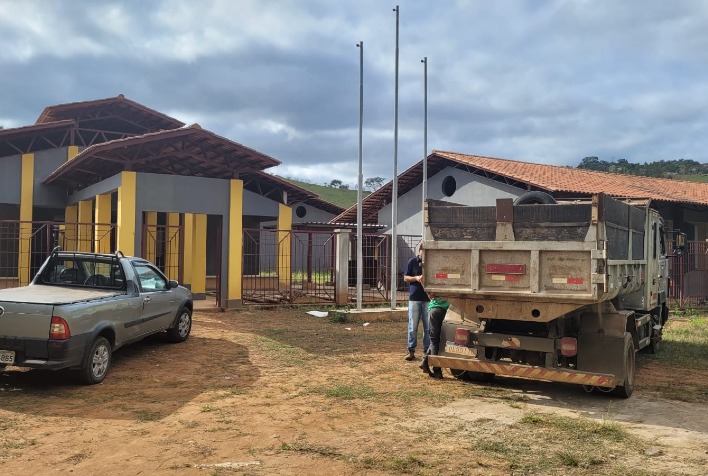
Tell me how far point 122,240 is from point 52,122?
281 inches

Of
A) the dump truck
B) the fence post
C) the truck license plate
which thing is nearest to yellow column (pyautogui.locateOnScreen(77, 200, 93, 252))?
the fence post

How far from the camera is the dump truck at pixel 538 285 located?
5.95 m

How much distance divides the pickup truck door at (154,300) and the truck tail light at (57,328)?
174cm

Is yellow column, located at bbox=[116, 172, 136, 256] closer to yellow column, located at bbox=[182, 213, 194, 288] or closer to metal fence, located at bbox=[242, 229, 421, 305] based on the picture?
metal fence, located at bbox=[242, 229, 421, 305]

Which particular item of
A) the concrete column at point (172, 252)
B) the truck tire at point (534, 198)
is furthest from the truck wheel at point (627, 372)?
the concrete column at point (172, 252)

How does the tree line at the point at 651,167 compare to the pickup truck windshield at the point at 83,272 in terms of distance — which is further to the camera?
the tree line at the point at 651,167

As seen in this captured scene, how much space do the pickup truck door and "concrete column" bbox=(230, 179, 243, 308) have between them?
518 cm

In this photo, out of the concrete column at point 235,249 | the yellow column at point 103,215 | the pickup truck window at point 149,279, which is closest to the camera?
the pickup truck window at point 149,279

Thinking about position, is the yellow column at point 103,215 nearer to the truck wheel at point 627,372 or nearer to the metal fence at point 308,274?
the metal fence at point 308,274

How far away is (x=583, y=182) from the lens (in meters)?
19.5

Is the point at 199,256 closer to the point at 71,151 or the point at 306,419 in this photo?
the point at 71,151

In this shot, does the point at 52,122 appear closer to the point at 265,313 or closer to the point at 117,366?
the point at 265,313

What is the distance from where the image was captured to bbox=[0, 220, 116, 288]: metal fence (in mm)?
15344

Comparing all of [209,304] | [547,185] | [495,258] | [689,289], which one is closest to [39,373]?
[495,258]
